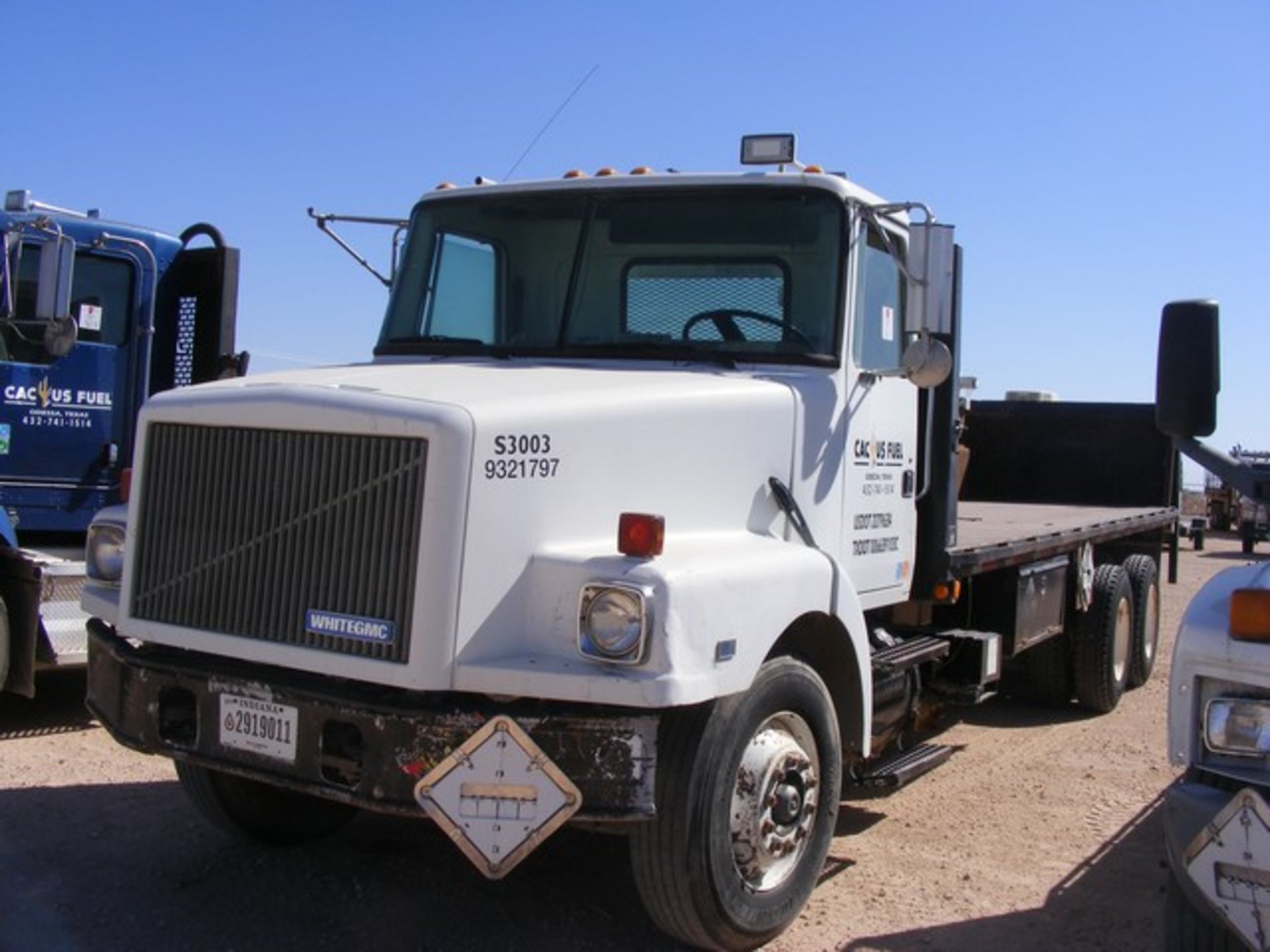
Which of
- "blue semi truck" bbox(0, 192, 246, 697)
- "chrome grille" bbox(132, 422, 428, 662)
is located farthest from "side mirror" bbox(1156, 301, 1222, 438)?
"blue semi truck" bbox(0, 192, 246, 697)

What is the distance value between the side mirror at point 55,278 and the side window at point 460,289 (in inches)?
103

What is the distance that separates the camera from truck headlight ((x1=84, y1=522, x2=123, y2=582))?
4.61 meters

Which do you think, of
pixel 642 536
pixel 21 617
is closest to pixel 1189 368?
pixel 642 536

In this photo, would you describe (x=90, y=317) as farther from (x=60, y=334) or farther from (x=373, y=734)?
(x=373, y=734)

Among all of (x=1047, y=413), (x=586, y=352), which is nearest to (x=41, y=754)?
(x=586, y=352)

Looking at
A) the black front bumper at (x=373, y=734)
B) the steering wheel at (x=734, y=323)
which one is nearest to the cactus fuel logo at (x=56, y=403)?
the black front bumper at (x=373, y=734)

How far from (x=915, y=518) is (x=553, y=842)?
7.03ft

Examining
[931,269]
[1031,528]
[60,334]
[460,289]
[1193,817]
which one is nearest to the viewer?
[1193,817]

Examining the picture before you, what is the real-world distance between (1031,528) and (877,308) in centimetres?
298

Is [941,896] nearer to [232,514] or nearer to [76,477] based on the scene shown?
[232,514]

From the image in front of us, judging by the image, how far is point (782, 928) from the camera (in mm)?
4312

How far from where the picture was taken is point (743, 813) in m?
4.08

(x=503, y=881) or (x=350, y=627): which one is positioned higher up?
(x=350, y=627)

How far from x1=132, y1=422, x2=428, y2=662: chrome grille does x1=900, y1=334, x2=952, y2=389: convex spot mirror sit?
6.97 feet
